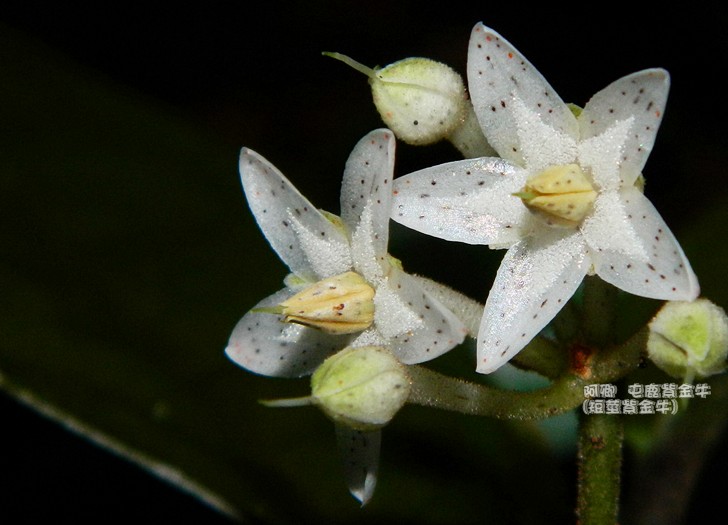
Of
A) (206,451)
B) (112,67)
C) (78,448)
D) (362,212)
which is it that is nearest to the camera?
(362,212)

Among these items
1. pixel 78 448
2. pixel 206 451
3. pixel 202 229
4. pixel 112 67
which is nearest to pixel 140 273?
pixel 202 229

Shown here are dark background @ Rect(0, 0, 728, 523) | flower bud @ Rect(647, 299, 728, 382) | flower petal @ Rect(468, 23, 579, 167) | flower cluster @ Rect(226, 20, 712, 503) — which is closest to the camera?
flower bud @ Rect(647, 299, 728, 382)

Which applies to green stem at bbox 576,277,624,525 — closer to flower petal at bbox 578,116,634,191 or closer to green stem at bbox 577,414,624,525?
green stem at bbox 577,414,624,525

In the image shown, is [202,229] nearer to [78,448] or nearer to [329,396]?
[78,448]

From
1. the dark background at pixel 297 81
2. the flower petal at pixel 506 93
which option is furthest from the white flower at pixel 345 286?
the dark background at pixel 297 81

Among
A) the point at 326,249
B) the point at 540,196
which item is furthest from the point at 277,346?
the point at 540,196

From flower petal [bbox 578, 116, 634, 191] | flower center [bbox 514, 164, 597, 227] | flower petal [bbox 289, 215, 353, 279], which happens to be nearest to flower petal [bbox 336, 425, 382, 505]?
flower petal [bbox 289, 215, 353, 279]

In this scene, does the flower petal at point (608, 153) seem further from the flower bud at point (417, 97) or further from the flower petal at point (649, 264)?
the flower bud at point (417, 97)
